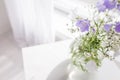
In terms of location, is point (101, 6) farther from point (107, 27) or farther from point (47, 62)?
point (47, 62)

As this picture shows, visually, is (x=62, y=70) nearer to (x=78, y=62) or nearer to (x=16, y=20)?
(x=78, y=62)

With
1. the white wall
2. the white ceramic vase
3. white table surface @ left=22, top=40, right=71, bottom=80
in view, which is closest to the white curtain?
the white wall

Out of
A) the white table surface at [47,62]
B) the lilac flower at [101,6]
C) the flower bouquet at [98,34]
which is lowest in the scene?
the white table surface at [47,62]

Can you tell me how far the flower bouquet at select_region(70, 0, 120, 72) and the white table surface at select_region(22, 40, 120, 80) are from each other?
0.20 metres

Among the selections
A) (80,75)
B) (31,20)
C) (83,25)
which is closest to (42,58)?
(80,75)

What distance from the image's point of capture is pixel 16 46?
2021 millimetres

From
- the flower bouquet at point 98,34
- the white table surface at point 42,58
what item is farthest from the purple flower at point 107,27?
the white table surface at point 42,58

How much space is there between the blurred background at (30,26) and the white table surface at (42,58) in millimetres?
449

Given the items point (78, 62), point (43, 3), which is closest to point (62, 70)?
point (78, 62)

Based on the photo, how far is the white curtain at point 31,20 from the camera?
1518 mm

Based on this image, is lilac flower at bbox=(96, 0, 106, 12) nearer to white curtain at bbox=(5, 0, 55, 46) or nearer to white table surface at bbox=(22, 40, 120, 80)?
white table surface at bbox=(22, 40, 120, 80)

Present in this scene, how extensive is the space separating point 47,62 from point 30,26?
2.80 feet

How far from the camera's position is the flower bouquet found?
0.67 meters

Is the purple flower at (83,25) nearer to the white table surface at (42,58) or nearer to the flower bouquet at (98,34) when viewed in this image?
the flower bouquet at (98,34)
